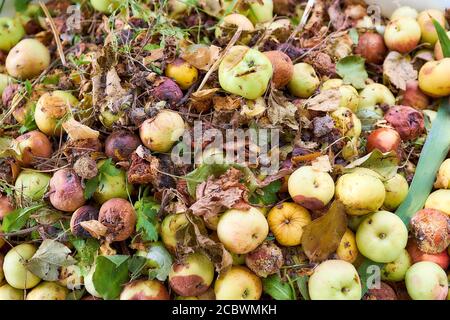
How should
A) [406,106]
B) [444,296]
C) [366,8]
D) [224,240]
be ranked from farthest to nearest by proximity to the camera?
[366,8] < [406,106] < [444,296] < [224,240]

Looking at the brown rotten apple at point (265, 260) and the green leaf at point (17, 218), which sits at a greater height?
the brown rotten apple at point (265, 260)

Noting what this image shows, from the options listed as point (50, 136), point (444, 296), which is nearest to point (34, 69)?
point (50, 136)

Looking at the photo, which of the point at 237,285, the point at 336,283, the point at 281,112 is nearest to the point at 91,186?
the point at 237,285

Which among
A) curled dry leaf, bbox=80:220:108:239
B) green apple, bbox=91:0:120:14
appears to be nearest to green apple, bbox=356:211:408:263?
curled dry leaf, bbox=80:220:108:239

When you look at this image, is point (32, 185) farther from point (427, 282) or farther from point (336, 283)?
point (427, 282)

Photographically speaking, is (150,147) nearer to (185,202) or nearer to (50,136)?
(185,202)

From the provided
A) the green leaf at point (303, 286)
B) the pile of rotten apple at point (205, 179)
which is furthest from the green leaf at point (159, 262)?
the green leaf at point (303, 286)

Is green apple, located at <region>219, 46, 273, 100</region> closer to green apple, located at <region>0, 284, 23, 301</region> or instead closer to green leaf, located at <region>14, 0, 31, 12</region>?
green apple, located at <region>0, 284, 23, 301</region>

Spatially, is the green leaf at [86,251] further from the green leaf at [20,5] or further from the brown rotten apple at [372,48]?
the brown rotten apple at [372,48]
